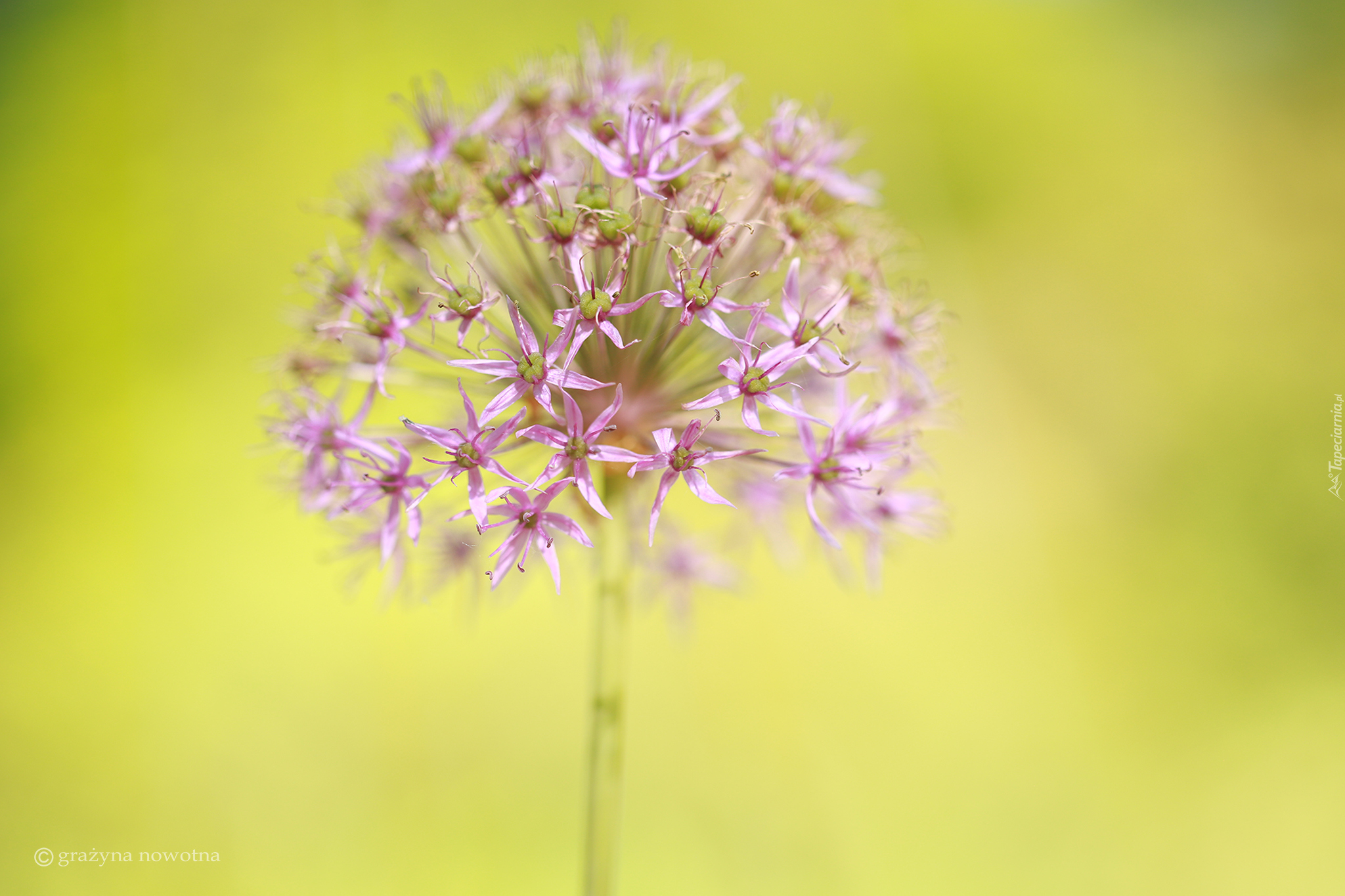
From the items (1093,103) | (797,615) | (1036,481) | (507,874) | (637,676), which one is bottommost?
(507,874)

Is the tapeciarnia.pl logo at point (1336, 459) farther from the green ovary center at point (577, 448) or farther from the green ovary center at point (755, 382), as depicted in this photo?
the green ovary center at point (577, 448)

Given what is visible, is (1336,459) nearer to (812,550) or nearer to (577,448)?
(812,550)

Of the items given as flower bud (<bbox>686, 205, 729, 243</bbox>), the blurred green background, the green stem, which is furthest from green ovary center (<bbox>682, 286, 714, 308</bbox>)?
the blurred green background

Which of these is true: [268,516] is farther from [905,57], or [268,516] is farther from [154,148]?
[905,57]

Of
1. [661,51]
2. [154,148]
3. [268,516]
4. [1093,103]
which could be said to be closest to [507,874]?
[268,516]

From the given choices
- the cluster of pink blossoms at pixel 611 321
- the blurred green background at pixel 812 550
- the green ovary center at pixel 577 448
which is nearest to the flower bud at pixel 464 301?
the cluster of pink blossoms at pixel 611 321

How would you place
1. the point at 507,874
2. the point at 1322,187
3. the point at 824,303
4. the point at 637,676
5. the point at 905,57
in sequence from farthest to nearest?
the point at 905,57 < the point at 1322,187 < the point at 637,676 < the point at 507,874 < the point at 824,303
